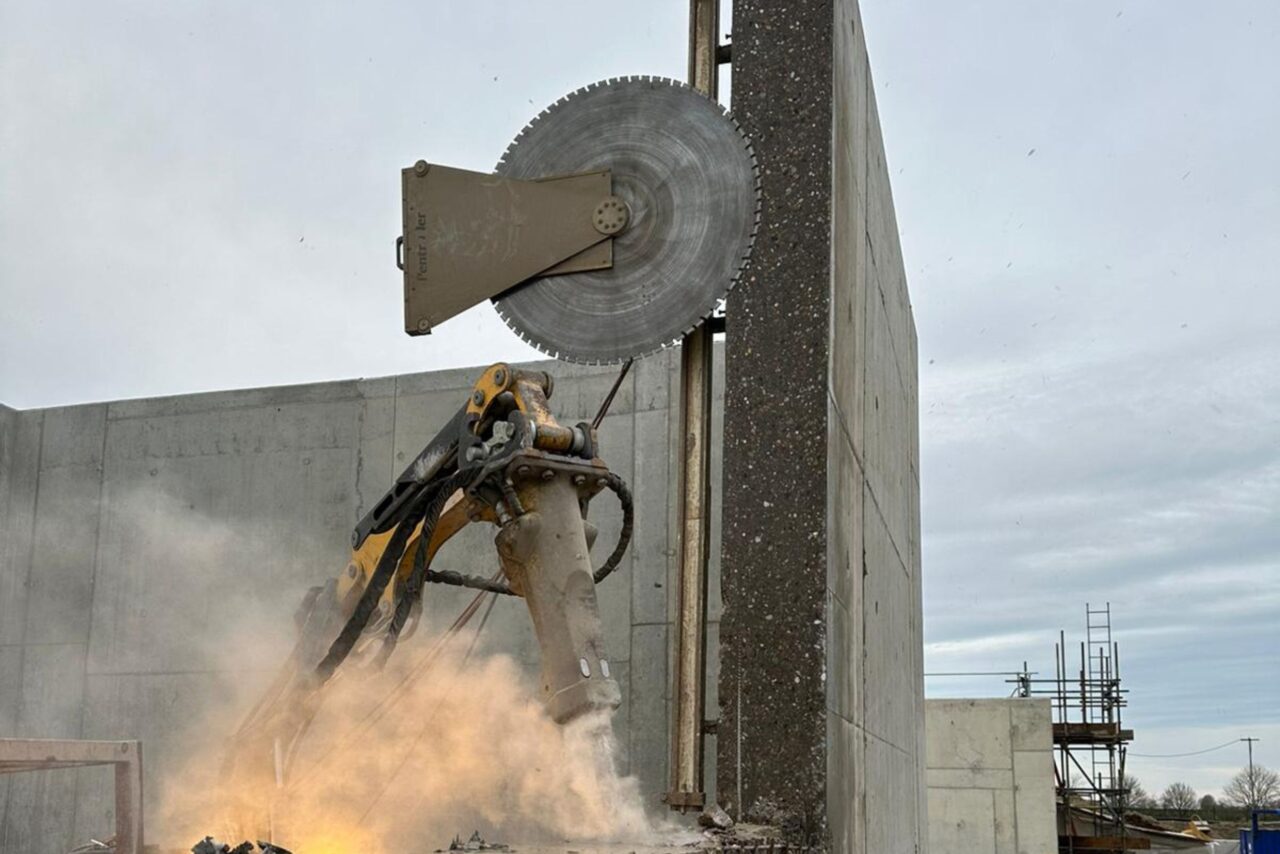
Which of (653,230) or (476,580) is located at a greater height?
(653,230)

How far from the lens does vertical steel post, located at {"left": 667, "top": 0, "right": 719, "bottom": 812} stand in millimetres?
5855

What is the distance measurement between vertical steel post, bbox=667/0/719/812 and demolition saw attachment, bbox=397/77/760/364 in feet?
1.77

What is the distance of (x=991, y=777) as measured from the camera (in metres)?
21.1

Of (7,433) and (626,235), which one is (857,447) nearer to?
(626,235)

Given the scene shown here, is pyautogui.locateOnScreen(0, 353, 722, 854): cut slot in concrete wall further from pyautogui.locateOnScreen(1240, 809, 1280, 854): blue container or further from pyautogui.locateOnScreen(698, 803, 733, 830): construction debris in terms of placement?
pyautogui.locateOnScreen(1240, 809, 1280, 854): blue container

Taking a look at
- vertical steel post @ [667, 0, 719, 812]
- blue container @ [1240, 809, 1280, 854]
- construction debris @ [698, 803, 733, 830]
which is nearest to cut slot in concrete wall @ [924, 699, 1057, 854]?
blue container @ [1240, 809, 1280, 854]

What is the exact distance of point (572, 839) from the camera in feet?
17.2

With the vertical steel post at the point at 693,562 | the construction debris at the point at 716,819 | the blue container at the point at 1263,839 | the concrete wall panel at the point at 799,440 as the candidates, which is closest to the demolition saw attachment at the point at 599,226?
the concrete wall panel at the point at 799,440

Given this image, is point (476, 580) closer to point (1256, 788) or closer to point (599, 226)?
point (599, 226)

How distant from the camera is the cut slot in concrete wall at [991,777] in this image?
20562 millimetres

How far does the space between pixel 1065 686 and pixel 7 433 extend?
2176 centimetres

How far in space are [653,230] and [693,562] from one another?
59.5 inches

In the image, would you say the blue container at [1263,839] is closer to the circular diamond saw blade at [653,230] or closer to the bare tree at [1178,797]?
the circular diamond saw blade at [653,230]

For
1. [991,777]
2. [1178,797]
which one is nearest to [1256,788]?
[1178,797]
